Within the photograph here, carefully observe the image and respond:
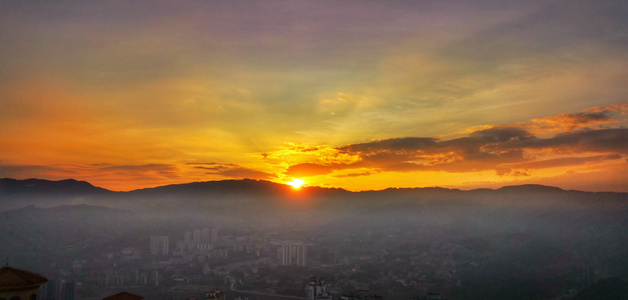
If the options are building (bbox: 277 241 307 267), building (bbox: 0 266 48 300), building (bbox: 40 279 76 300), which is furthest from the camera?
building (bbox: 277 241 307 267)

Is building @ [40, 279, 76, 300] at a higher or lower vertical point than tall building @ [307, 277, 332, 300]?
higher

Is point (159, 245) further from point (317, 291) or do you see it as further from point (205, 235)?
point (317, 291)

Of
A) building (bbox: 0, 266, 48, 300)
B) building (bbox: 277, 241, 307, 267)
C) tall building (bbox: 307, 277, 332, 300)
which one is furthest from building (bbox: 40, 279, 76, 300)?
building (bbox: 277, 241, 307, 267)

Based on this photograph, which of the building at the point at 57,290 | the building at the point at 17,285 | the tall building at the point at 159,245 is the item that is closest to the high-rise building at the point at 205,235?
the tall building at the point at 159,245

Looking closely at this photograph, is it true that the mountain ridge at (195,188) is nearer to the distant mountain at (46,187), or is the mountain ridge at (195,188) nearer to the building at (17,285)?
the distant mountain at (46,187)

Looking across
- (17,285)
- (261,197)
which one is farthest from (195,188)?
(17,285)

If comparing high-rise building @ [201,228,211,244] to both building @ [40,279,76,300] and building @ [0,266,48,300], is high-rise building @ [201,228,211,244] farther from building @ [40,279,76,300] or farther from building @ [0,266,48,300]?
building @ [0,266,48,300]

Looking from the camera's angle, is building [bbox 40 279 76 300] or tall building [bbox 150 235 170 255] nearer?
building [bbox 40 279 76 300]
